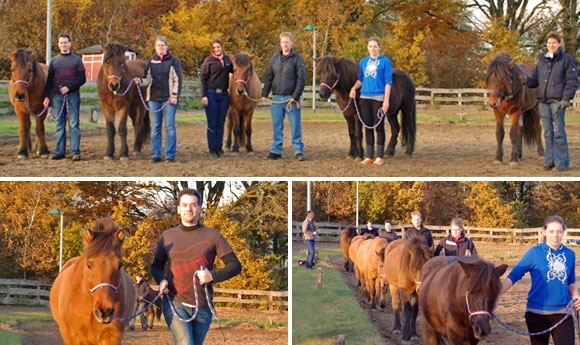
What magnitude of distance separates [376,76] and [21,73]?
530 cm

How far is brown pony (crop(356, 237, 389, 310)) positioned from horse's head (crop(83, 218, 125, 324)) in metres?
5.99

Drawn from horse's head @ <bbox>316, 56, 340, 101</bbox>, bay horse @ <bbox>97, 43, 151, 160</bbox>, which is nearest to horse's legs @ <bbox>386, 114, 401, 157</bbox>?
horse's head @ <bbox>316, 56, 340, 101</bbox>

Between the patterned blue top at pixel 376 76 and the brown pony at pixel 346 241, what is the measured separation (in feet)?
16.3

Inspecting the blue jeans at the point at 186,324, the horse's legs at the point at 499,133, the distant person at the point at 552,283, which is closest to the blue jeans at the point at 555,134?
the horse's legs at the point at 499,133

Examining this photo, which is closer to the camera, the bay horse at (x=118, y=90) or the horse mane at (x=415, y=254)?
the horse mane at (x=415, y=254)

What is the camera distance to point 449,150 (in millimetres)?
14172

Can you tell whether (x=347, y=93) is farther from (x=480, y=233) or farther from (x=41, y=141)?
(x=480, y=233)

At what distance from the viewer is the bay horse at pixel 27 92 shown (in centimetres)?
1141

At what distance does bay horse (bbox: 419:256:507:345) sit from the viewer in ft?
19.8

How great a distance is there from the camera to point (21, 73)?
11.4 metres

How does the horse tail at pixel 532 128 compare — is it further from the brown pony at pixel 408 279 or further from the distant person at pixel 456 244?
the brown pony at pixel 408 279

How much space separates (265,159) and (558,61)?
15.4 feet

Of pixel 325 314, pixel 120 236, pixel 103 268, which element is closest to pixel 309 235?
pixel 325 314

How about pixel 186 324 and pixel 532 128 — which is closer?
pixel 186 324
